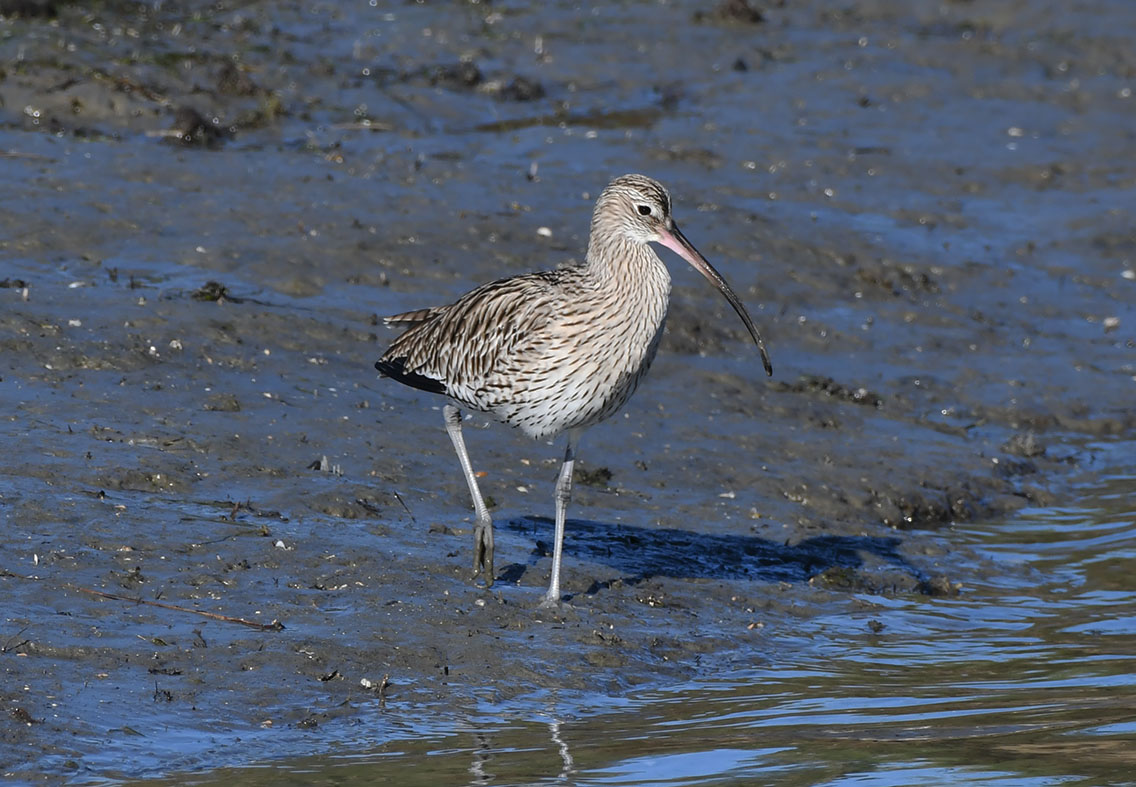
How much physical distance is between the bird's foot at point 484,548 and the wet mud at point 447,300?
13 cm

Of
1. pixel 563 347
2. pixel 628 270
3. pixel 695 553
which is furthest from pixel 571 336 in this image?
pixel 695 553

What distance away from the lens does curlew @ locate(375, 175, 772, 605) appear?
7887mm

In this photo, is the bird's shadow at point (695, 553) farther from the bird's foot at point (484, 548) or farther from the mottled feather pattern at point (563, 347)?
the mottled feather pattern at point (563, 347)

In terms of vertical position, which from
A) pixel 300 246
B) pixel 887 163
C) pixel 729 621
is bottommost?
pixel 729 621

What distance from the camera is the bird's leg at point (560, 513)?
8.09 m

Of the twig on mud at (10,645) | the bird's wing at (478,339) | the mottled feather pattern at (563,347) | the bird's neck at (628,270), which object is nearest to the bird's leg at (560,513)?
the mottled feather pattern at (563,347)

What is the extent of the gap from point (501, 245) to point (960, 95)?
759 cm

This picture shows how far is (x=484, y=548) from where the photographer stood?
8.28 meters

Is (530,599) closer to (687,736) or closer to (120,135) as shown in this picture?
(687,736)

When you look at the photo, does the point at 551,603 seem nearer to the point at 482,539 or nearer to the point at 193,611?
the point at 482,539

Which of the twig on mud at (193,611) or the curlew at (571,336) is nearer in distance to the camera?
the twig on mud at (193,611)

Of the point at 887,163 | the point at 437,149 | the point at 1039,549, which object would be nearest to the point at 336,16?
the point at 437,149

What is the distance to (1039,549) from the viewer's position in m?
10.0

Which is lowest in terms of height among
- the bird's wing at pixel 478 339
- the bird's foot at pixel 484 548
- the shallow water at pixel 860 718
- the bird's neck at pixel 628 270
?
the shallow water at pixel 860 718
